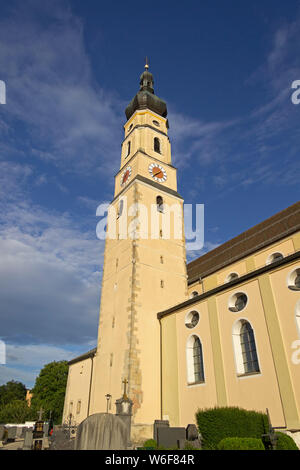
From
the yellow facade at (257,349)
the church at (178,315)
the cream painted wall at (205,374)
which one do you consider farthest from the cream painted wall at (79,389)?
the cream painted wall at (205,374)

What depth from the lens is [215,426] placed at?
40.5 feet

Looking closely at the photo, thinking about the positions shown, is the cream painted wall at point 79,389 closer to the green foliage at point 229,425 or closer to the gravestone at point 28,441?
the gravestone at point 28,441

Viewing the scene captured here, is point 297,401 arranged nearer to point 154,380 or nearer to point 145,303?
point 154,380

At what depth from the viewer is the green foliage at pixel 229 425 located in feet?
38.1

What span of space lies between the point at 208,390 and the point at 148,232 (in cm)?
1188

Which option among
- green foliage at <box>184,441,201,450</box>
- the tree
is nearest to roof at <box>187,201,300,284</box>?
green foliage at <box>184,441,201,450</box>

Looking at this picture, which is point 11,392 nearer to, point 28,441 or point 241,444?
point 28,441

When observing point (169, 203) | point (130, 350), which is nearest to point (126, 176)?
point (169, 203)

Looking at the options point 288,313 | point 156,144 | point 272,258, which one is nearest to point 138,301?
point 272,258

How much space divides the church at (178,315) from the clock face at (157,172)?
120mm

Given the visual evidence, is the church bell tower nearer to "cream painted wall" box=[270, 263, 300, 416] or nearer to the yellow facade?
the yellow facade

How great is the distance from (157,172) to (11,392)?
7147 cm

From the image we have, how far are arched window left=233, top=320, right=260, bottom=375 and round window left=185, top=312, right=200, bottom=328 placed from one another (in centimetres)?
333

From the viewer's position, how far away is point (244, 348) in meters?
15.5
